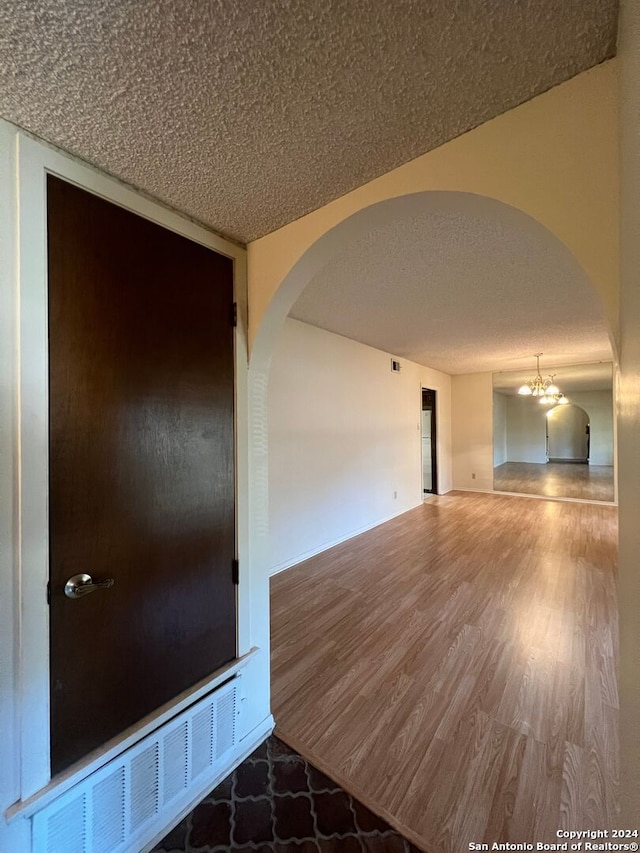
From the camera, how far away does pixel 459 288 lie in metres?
2.54

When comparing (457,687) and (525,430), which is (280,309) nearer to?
(457,687)

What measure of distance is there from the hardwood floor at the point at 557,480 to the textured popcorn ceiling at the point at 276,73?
688 cm

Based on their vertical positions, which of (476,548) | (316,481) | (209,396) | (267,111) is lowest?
(476,548)

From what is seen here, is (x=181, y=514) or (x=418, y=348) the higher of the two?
(x=418, y=348)

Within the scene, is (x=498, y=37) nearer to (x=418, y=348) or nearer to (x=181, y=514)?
(x=181, y=514)

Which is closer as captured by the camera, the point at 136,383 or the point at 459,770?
the point at 136,383

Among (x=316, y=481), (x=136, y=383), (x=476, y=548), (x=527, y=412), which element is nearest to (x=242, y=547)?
(x=136, y=383)

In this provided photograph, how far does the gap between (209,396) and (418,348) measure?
3872mm

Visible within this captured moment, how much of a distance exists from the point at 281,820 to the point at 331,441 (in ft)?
9.47

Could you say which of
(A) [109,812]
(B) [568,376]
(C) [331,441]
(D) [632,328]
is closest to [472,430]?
(B) [568,376]

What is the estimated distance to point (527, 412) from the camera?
885cm

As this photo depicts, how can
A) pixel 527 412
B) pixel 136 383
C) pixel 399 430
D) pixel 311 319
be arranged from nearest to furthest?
pixel 136 383, pixel 311 319, pixel 399 430, pixel 527 412

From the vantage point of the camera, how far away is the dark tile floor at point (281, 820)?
108 cm

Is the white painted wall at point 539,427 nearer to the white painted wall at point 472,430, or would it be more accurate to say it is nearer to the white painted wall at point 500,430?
the white painted wall at point 500,430
